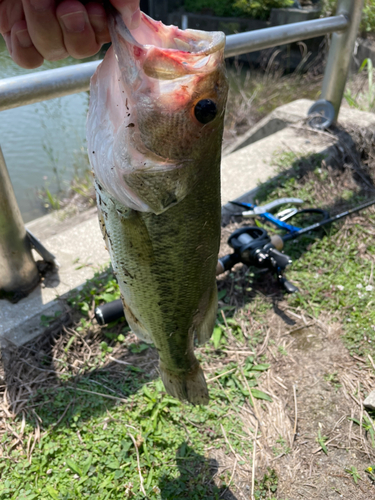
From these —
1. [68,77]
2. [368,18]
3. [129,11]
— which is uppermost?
[129,11]

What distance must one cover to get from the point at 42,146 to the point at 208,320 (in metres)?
6.46

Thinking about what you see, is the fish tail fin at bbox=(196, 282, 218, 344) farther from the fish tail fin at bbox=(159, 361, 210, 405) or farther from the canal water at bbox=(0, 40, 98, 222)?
the canal water at bbox=(0, 40, 98, 222)

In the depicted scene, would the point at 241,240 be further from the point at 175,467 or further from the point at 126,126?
the point at 126,126

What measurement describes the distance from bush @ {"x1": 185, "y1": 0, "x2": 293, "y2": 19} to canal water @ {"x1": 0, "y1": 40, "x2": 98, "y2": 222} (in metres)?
10.2

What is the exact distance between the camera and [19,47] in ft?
3.72

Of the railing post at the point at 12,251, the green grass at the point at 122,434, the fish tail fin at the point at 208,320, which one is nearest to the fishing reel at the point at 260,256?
the green grass at the point at 122,434

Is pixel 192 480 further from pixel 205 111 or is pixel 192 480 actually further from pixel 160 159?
pixel 205 111

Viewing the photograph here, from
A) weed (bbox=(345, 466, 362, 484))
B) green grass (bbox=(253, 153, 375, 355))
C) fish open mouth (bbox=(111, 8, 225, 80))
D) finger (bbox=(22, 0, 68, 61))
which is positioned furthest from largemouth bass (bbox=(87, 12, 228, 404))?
green grass (bbox=(253, 153, 375, 355))

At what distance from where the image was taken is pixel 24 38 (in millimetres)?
1118

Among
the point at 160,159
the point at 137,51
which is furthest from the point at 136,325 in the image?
the point at 137,51

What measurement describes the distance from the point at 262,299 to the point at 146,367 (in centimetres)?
A: 104

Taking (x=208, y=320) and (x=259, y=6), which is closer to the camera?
(x=208, y=320)

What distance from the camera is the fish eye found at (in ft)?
3.71

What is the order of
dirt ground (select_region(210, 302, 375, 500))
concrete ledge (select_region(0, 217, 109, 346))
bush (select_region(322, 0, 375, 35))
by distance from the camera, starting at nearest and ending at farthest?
dirt ground (select_region(210, 302, 375, 500)) < concrete ledge (select_region(0, 217, 109, 346)) < bush (select_region(322, 0, 375, 35))
